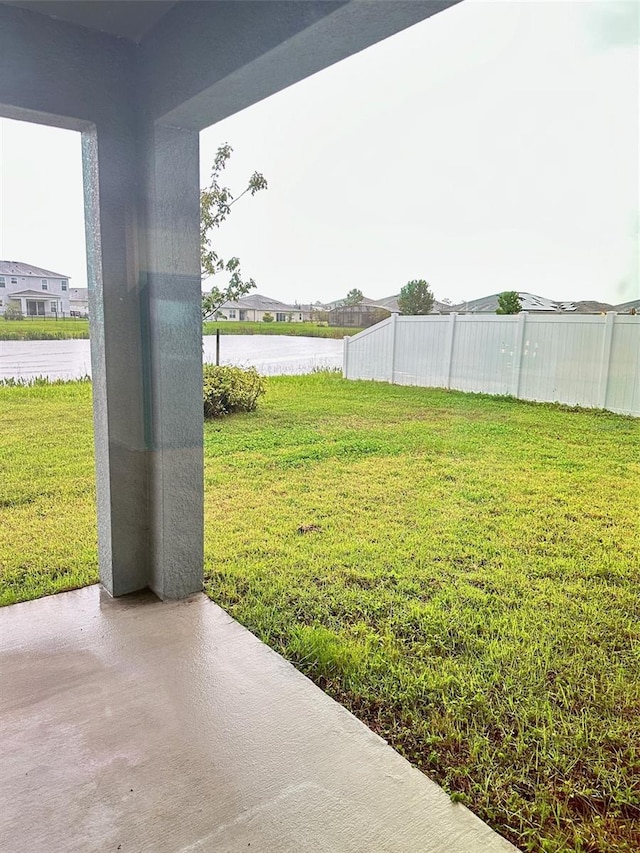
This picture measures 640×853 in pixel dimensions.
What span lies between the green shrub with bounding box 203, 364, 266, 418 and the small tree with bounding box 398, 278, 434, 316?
4.35ft

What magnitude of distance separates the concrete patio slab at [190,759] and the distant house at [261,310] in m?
2.05

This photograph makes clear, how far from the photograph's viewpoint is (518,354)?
11.5ft

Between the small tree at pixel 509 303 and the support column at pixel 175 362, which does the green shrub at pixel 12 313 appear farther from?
the small tree at pixel 509 303

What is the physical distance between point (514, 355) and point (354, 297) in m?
1.10

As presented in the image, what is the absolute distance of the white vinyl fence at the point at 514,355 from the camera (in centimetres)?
283

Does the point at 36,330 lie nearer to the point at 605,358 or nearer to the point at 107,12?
the point at 107,12

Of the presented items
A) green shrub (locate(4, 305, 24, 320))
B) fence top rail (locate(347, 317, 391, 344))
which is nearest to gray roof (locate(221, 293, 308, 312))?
fence top rail (locate(347, 317, 391, 344))

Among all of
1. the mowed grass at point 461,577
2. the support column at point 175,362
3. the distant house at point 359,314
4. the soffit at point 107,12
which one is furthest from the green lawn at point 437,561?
the soffit at point 107,12

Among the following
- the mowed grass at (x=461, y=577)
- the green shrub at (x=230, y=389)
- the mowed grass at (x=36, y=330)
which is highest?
the mowed grass at (x=36, y=330)

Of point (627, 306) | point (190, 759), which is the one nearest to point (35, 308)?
point (190, 759)

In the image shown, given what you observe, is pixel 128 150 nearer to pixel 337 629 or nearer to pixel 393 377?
pixel 337 629

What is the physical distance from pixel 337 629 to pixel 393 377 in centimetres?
243

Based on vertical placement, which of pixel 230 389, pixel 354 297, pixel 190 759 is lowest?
pixel 190 759

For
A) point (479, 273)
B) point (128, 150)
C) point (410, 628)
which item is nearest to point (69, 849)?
point (410, 628)
